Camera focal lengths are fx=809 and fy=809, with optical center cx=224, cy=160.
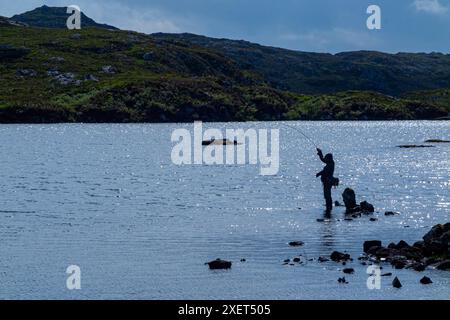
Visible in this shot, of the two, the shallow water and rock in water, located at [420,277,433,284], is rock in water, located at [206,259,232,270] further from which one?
rock in water, located at [420,277,433,284]

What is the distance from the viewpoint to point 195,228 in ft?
180

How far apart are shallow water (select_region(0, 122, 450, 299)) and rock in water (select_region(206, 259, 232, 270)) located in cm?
48

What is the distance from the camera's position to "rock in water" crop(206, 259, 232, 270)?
132ft

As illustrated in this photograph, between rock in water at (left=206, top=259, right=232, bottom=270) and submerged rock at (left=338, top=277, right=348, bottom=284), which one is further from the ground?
rock in water at (left=206, top=259, right=232, bottom=270)

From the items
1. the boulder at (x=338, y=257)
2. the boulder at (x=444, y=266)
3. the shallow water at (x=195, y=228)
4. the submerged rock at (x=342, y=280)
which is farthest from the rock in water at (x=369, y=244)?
the submerged rock at (x=342, y=280)

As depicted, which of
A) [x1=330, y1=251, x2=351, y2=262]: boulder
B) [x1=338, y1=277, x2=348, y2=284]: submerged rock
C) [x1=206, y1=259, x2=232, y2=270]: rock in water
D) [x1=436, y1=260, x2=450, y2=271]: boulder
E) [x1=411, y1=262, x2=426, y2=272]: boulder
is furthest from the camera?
[x1=330, y1=251, x2=351, y2=262]: boulder

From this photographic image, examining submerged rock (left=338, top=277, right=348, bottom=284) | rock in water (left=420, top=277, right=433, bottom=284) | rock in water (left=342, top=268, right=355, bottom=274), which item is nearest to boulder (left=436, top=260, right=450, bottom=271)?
rock in water (left=420, top=277, right=433, bottom=284)

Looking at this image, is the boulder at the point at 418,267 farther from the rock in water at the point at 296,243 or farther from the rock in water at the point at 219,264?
the rock in water at the point at 219,264

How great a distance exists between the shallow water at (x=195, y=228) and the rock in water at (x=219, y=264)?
482mm

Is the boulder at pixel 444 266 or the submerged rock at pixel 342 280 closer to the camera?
the submerged rock at pixel 342 280

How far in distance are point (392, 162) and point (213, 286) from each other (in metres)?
99.8

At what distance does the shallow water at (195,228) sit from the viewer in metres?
36.4
